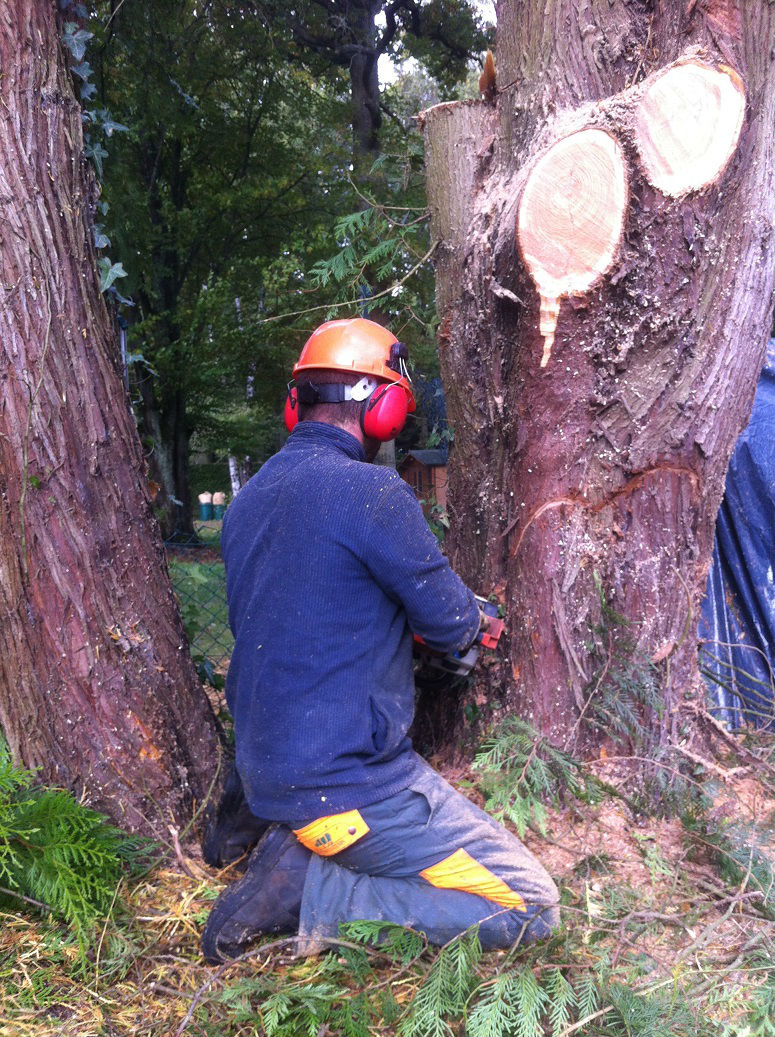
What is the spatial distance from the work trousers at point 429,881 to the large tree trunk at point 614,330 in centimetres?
58

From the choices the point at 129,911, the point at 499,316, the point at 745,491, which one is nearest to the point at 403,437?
the point at 745,491

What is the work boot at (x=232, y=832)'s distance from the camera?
9.13 feet

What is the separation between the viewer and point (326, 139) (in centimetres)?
1397

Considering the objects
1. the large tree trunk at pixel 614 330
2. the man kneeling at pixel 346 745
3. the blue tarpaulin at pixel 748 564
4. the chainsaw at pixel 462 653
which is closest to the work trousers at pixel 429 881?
the man kneeling at pixel 346 745

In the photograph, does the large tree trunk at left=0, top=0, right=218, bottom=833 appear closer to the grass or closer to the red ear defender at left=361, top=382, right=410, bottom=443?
the grass

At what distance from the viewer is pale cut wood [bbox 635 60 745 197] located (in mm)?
2510

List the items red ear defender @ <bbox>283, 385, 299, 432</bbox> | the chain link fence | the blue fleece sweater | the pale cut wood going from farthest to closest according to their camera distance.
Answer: the chain link fence → red ear defender @ <bbox>283, 385, 299, 432</bbox> → the pale cut wood → the blue fleece sweater

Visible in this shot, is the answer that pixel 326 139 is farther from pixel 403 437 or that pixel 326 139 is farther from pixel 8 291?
pixel 8 291

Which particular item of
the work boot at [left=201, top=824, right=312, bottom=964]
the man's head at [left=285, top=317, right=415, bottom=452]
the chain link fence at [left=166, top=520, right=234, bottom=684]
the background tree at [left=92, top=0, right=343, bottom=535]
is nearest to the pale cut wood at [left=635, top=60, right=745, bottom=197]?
the man's head at [left=285, top=317, right=415, bottom=452]

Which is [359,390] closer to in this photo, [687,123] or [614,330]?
[614,330]

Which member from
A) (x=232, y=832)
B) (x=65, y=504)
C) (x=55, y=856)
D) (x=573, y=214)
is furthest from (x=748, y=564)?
(x=55, y=856)

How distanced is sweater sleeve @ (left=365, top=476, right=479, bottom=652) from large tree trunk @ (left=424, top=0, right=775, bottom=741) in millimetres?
510

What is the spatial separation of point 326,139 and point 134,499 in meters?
12.8

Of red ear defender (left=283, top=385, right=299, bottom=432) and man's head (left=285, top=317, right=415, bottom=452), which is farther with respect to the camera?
red ear defender (left=283, top=385, right=299, bottom=432)
